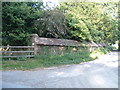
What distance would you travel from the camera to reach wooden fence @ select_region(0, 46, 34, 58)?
8747 millimetres

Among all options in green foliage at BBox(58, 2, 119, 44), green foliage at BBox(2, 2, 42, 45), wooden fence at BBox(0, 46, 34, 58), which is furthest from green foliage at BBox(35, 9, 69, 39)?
wooden fence at BBox(0, 46, 34, 58)

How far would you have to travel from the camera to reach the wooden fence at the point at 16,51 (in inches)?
344

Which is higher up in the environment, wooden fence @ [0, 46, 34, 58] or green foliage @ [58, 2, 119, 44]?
green foliage @ [58, 2, 119, 44]

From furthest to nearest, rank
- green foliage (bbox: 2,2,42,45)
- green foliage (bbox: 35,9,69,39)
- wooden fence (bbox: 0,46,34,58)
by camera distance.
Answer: green foliage (bbox: 35,9,69,39) → green foliage (bbox: 2,2,42,45) → wooden fence (bbox: 0,46,34,58)

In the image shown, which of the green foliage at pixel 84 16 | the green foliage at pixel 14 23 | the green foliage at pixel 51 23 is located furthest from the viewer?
the green foliage at pixel 84 16

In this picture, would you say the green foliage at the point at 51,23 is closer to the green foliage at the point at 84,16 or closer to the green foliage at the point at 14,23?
the green foliage at the point at 84,16

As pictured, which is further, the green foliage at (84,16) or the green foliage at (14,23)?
the green foliage at (84,16)

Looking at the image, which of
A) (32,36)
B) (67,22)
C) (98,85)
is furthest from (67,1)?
(98,85)

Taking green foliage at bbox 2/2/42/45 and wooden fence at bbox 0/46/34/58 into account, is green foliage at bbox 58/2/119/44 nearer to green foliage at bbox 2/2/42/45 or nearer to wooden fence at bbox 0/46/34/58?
green foliage at bbox 2/2/42/45

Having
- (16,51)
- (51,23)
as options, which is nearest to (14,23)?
(16,51)

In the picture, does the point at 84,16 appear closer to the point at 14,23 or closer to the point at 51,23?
the point at 51,23

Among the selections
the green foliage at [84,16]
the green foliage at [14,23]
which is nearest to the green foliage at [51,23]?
the green foliage at [84,16]

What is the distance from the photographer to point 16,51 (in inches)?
348

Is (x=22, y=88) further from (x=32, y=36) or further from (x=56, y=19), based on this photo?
(x=56, y=19)
